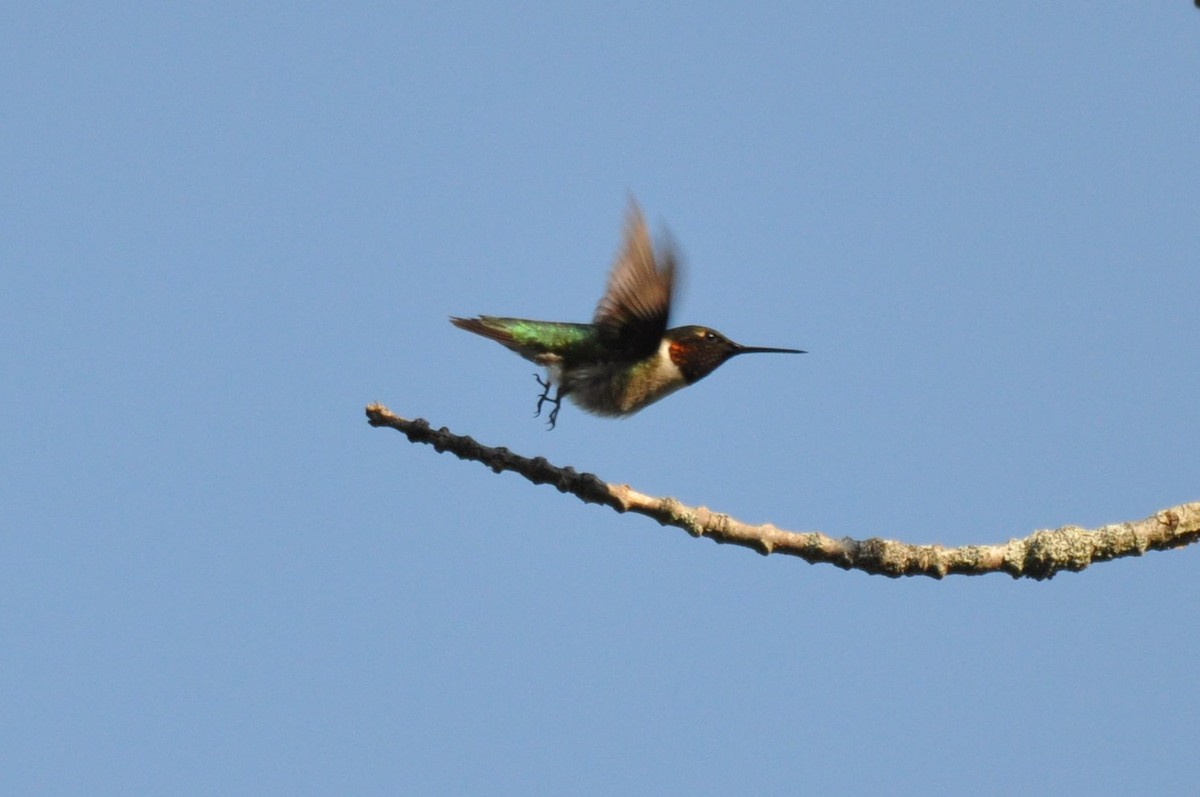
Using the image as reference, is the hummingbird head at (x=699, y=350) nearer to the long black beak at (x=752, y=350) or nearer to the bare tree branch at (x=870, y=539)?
the long black beak at (x=752, y=350)

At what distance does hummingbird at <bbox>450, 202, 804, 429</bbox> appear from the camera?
813cm

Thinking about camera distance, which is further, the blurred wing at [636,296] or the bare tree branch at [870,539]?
the blurred wing at [636,296]

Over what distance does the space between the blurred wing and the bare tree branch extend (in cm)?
286

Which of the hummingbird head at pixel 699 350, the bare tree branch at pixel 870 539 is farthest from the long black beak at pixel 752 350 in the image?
the bare tree branch at pixel 870 539

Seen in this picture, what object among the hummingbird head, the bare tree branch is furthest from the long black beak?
the bare tree branch

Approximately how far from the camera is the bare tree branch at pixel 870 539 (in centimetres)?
472

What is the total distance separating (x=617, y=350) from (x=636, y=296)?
2.30 feet

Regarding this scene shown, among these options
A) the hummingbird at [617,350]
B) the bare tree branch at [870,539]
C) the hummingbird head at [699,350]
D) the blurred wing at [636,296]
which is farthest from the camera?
the hummingbird head at [699,350]

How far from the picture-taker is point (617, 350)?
27.9 feet

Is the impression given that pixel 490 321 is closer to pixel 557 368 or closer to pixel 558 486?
pixel 557 368

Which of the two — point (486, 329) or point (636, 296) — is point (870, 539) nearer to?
point (636, 296)

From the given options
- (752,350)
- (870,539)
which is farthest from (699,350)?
(870,539)

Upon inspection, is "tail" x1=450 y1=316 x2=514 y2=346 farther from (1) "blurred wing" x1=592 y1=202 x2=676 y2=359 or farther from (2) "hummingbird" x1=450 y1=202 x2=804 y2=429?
(1) "blurred wing" x1=592 y1=202 x2=676 y2=359

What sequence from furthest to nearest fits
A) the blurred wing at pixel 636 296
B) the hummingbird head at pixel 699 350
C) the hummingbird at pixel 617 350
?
the hummingbird head at pixel 699 350 → the hummingbird at pixel 617 350 → the blurred wing at pixel 636 296
